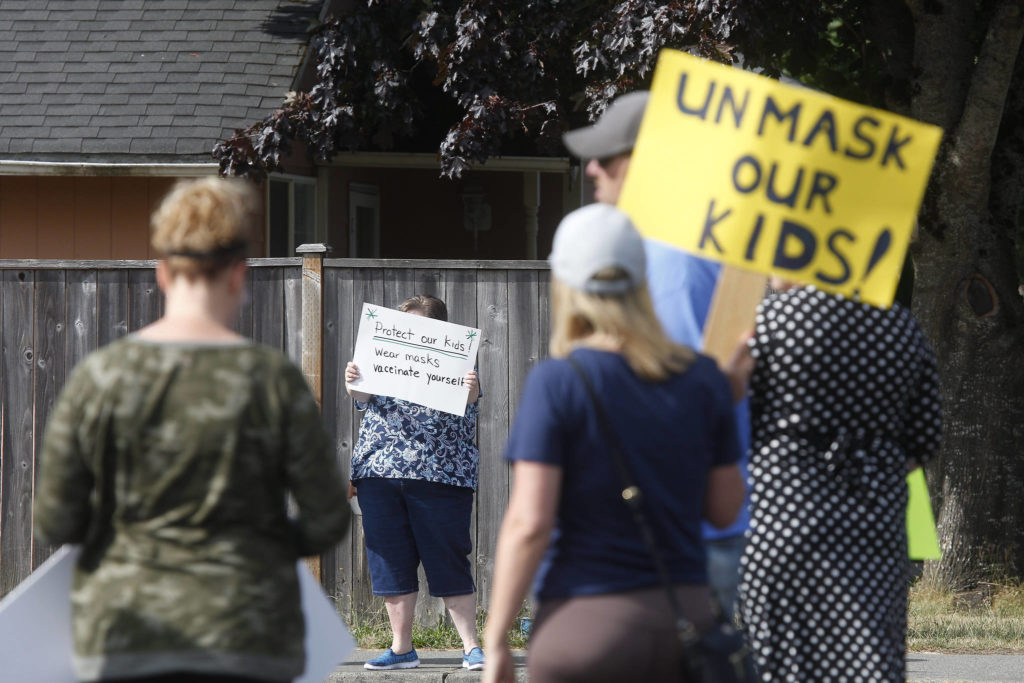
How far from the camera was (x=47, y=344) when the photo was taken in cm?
803

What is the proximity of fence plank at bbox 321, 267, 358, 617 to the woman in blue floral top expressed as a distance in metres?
1.12

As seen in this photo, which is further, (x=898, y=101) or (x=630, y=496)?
(x=898, y=101)

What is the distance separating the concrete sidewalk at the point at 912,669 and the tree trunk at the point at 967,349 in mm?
1460

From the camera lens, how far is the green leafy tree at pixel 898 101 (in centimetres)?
853

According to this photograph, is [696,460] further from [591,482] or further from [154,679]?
[154,679]

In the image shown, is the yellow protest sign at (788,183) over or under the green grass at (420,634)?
over

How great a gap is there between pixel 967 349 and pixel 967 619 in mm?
1759

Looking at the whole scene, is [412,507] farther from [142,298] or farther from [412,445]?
[142,298]

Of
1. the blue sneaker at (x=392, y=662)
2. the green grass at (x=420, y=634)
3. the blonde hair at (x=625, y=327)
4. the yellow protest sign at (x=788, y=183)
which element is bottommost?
the green grass at (x=420, y=634)

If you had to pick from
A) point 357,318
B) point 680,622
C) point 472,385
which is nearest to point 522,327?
point 357,318

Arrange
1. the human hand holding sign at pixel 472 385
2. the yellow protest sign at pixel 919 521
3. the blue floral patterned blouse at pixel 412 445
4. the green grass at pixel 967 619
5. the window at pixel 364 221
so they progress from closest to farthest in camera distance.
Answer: the yellow protest sign at pixel 919 521 → the blue floral patterned blouse at pixel 412 445 → the human hand holding sign at pixel 472 385 → the green grass at pixel 967 619 → the window at pixel 364 221

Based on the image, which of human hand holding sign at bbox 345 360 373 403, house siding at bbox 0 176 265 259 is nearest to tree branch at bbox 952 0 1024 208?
human hand holding sign at bbox 345 360 373 403

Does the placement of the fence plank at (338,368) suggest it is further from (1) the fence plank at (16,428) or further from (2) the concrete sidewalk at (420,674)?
(1) the fence plank at (16,428)

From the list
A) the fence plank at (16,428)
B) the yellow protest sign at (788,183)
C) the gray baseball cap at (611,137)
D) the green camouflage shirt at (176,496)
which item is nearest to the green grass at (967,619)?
the yellow protest sign at (788,183)
